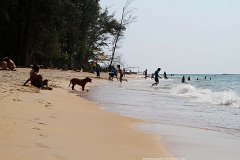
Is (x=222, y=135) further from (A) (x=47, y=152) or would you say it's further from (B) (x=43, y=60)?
(B) (x=43, y=60)

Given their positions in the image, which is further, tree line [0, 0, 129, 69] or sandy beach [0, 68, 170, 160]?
tree line [0, 0, 129, 69]

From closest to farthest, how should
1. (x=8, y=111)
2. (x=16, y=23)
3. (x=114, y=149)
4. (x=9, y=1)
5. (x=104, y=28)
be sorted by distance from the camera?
(x=114, y=149), (x=8, y=111), (x=9, y=1), (x=16, y=23), (x=104, y=28)

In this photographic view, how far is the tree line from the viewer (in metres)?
39.9

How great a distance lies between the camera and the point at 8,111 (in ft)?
26.6

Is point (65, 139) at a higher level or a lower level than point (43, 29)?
lower

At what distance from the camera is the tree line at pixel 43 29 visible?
131 feet

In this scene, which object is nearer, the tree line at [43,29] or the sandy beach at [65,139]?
the sandy beach at [65,139]

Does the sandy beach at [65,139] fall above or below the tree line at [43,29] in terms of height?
below

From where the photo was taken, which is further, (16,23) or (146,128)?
(16,23)

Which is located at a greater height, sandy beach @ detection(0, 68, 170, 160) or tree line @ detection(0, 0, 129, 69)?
tree line @ detection(0, 0, 129, 69)

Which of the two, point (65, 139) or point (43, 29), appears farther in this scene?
point (43, 29)

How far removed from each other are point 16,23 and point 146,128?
3431 cm

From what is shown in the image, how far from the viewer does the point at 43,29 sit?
144 ft

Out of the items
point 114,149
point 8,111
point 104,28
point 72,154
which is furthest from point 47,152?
point 104,28
